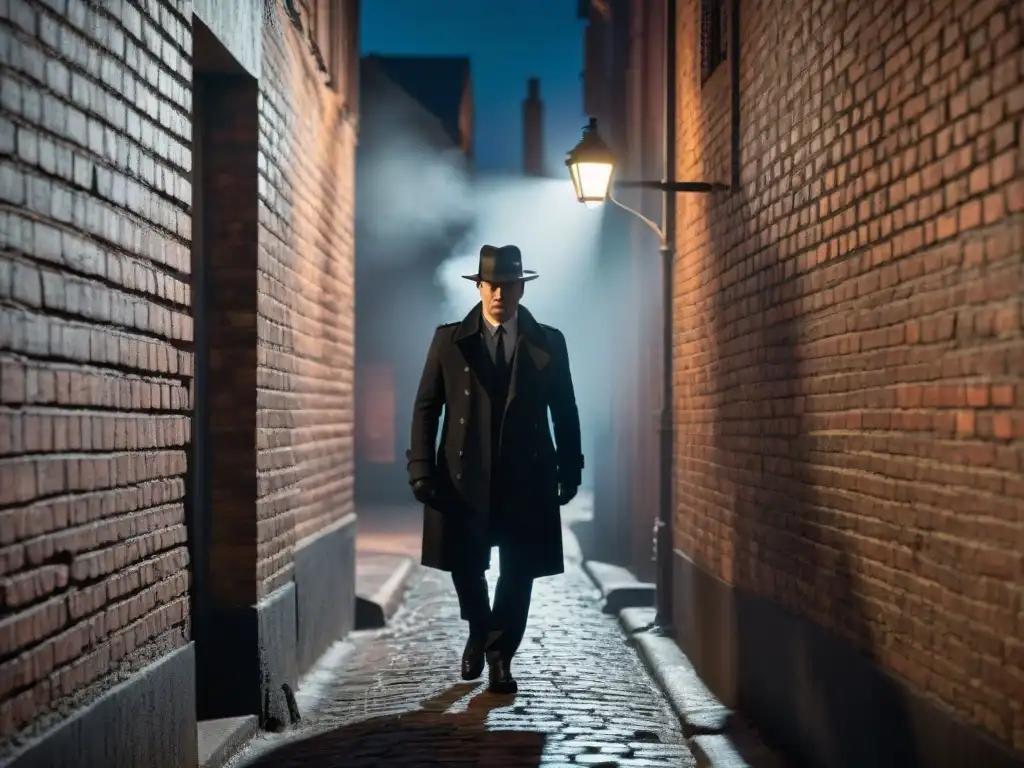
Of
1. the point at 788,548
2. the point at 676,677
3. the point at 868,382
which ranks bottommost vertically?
the point at 676,677

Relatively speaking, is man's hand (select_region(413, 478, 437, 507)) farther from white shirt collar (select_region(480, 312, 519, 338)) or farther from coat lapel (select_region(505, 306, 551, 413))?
white shirt collar (select_region(480, 312, 519, 338))

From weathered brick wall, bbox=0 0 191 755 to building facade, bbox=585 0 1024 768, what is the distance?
93.2 inches

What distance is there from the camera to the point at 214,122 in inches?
248

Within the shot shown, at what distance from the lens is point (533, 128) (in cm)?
4188

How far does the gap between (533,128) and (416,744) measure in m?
37.5

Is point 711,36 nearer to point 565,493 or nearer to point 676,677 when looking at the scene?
point 565,493

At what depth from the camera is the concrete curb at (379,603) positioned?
32.0ft

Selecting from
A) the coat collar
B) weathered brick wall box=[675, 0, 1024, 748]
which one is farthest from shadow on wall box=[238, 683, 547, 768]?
the coat collar

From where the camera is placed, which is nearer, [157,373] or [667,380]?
[157,373]

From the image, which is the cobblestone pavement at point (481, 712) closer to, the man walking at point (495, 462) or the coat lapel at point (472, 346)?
the man walking at point (495, 462)

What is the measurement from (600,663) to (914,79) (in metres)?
4.62

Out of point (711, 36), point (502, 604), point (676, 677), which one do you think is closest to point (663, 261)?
point (711, 36)

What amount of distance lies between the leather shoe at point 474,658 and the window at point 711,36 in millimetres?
3407

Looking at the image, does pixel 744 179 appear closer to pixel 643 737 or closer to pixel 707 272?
pixel 707 272
